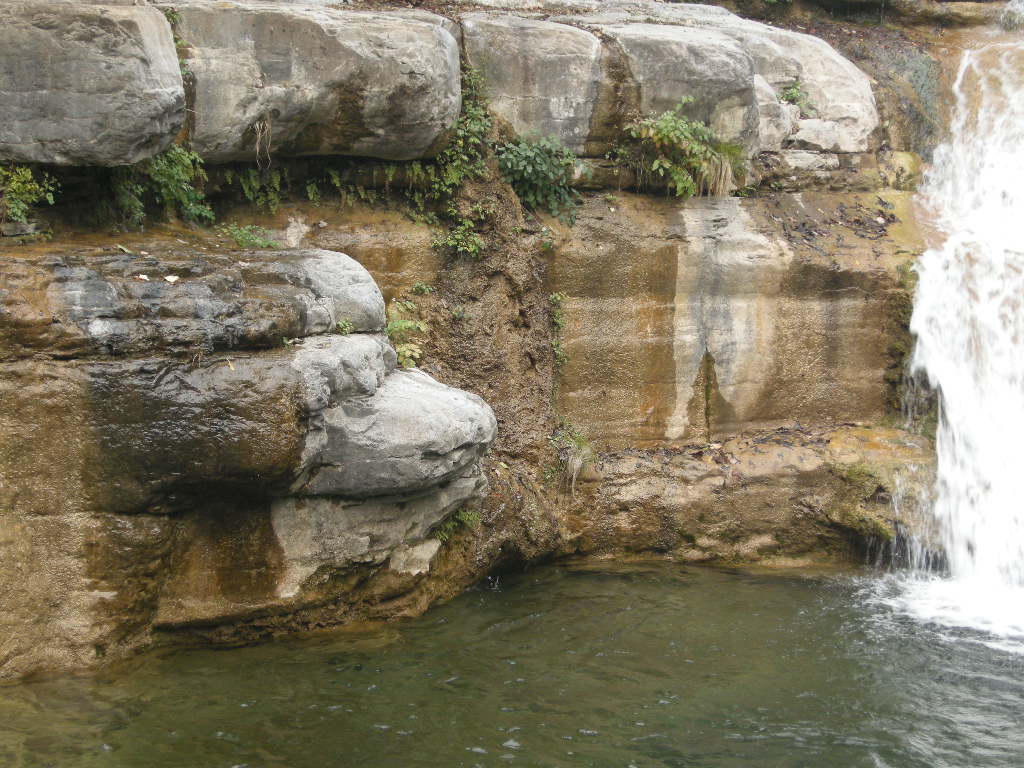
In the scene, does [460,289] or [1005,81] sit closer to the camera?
[460,289]

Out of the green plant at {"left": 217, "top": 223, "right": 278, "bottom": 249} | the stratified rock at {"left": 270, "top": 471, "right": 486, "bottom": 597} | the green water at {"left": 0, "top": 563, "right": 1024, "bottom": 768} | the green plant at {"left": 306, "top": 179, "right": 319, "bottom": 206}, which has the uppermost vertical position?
the green plant at {"left": 306, "top": 179, "right": 319, "bottom": 206}

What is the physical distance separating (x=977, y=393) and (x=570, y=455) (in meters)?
4.11

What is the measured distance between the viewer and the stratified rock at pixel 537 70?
966cm

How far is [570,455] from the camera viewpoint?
9297 millimetres

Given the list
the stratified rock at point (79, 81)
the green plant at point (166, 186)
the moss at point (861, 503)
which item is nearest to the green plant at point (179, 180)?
the green plant at point (166, 186)

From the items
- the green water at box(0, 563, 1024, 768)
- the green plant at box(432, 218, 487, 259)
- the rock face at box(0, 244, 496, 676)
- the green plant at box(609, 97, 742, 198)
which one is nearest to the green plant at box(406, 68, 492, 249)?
the green plant at box(432, 218, 487, 259)

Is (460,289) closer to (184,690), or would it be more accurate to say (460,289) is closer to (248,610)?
(248,610)

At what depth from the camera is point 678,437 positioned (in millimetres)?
9945

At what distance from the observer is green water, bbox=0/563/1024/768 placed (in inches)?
223

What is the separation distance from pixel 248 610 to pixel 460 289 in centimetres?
362

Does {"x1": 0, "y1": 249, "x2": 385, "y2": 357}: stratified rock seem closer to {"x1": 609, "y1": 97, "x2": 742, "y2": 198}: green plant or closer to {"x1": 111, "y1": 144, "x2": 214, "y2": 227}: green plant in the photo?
{"x1": 111, "y1": 144, "x2": 214, "y2": 227}: green plant

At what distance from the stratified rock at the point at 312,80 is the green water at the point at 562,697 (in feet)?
13.8

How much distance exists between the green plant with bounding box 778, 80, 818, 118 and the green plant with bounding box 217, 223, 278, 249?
643 cm

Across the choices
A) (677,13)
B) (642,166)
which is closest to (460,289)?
(642,166)
